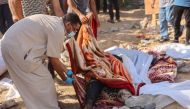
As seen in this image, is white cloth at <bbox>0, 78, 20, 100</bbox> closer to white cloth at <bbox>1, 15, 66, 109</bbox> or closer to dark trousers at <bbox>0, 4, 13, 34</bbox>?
white cloth at <bbox>1, 15, 66, 109</bbox>

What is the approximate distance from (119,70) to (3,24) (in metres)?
3.08

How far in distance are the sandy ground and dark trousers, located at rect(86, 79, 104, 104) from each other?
388 mm

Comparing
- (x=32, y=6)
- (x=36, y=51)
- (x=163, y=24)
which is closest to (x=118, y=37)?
(x=163, y=24)

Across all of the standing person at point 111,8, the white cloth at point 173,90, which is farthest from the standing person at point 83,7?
the standing person at point 111,8

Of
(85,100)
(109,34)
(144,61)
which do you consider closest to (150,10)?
(109,34)

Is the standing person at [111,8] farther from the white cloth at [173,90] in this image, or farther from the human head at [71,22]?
the human head at [71,22]

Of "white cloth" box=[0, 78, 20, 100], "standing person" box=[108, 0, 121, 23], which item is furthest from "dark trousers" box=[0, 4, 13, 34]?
"standing person" box=[108, 0, 121, 23]

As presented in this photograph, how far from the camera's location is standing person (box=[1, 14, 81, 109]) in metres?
4.23

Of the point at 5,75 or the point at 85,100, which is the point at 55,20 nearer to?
the point at 85,100

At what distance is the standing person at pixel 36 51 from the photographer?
423cm

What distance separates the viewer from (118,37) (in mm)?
8586

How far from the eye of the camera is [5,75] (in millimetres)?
6238

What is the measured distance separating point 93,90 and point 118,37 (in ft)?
13.2

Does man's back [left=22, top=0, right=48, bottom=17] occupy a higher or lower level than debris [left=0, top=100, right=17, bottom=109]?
higher
